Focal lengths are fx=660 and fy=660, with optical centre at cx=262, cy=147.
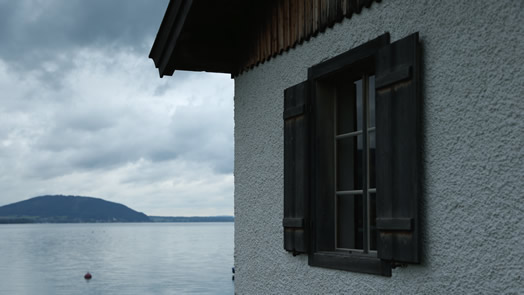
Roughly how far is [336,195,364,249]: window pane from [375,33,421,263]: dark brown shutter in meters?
0.71

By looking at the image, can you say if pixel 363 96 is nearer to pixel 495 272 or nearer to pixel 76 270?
pixel 495 272

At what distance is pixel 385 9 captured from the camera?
14.2 feet

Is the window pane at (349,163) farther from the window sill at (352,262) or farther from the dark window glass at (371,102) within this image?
the window sill at (352,262)

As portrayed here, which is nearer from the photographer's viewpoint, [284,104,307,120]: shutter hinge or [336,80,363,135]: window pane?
[336,80,363,135]: window pane

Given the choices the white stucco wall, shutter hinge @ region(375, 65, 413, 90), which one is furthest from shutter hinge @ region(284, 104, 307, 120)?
shutter hinge @ region(375, 65, 413, 90)

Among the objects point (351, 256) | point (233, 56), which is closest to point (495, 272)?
point (351, 256)

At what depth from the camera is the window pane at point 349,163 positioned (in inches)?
191

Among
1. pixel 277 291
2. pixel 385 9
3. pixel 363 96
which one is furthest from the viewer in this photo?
pixel 277 291

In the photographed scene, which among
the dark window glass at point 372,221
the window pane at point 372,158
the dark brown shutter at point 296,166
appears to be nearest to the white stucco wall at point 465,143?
the dark window glass at point 372,221

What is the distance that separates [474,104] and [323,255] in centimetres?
181

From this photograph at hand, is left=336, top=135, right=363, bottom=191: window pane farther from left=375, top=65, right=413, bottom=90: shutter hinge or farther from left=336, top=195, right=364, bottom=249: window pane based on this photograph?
left=375, top=65, right=413, bottom=90: shutter hinge

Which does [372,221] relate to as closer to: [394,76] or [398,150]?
[398,150]

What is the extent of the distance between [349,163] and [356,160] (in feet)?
0.24

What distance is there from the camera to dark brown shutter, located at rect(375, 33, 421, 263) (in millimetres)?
3832
